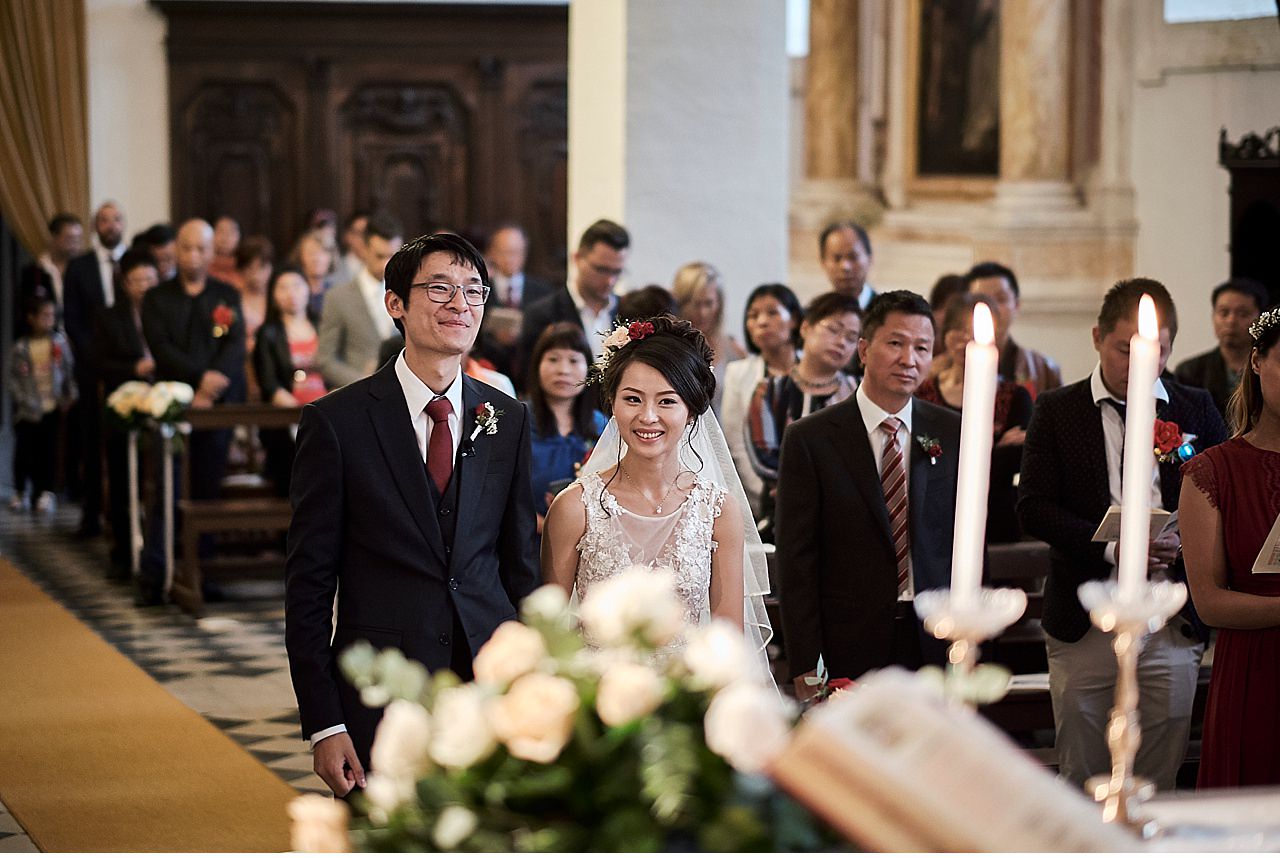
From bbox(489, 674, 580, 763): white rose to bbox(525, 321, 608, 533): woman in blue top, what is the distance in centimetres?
487

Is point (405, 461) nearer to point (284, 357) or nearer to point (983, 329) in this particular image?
point (983, 329)

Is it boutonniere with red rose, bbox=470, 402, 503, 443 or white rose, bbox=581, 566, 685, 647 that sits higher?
boutonniere with red rose, bbox=470, 402, 503, 443

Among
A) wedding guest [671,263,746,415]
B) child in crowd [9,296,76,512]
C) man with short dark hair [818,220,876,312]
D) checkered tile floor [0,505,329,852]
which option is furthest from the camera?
child in crowd [9,296,76,512]

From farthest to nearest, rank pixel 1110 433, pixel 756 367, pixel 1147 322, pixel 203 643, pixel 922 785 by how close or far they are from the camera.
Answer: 1. pixel 203 643
2. pixel 756 367
3. pixel 1110 433
4. pixel 1147 322
5. pixel 922 785

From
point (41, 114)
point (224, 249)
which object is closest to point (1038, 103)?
point (224, 249)

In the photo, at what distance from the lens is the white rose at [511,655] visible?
1.71m

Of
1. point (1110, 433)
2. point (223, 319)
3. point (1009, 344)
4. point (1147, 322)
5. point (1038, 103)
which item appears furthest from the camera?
point (1038, 103)

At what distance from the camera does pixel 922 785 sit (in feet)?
4.93

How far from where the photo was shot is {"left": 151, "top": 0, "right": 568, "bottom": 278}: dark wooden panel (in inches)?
649

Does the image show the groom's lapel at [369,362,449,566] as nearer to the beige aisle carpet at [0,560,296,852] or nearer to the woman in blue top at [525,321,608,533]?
A: the beige aisle carpet at [0,560,296,852]

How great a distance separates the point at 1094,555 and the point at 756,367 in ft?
8.93

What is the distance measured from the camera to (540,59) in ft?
55.2

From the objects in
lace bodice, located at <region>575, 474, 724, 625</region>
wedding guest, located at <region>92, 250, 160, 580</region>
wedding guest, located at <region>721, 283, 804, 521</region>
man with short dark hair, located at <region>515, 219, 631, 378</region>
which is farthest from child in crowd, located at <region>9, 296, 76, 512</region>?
lace bodice, located at <region>575, 474, 724, 625</region>

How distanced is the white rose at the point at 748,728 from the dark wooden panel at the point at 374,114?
15.5 meters
